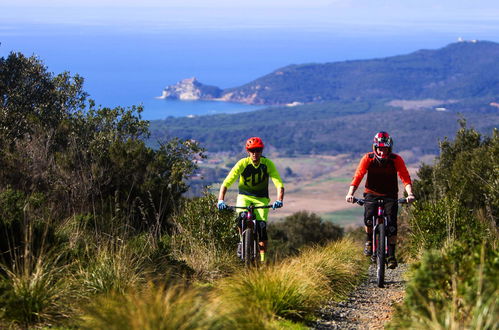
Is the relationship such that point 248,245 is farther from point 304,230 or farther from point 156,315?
point 304,230

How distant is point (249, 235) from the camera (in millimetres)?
8586

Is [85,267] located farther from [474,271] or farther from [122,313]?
[474,271]

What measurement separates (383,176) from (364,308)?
1946 millimetres

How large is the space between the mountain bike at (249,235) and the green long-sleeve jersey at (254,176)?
0.66 ft

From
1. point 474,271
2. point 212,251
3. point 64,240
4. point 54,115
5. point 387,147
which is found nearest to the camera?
point 474,271

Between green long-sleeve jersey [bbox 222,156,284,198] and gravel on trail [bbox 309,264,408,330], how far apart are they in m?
1.65

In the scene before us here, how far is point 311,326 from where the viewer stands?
20.8ft

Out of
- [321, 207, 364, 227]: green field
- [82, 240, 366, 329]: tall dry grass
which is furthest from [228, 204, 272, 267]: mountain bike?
[321, 207, 364, 227]: green field

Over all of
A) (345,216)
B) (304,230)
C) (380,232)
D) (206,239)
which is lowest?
(345,216)

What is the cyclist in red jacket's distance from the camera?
879 centimetres

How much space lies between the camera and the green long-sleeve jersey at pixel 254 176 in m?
8.62

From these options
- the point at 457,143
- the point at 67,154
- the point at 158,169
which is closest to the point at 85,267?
the point at 67,154

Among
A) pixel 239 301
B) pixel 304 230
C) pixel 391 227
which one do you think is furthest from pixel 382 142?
pixel 304 230

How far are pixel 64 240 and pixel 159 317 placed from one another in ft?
11.9
